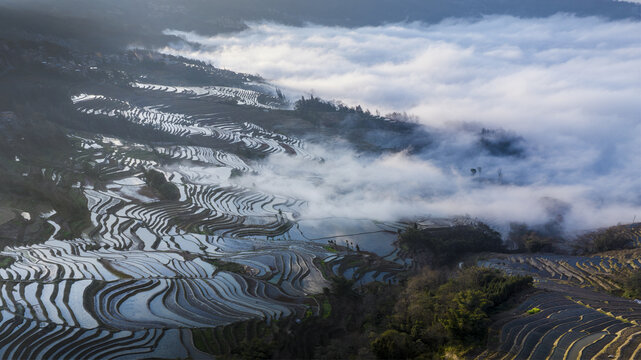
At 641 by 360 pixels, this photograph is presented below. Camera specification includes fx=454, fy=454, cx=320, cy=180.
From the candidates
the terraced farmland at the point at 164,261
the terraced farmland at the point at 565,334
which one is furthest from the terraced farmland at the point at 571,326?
the terraced farmland at the point at 164,261

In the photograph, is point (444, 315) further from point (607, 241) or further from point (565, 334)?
point (607, 241)

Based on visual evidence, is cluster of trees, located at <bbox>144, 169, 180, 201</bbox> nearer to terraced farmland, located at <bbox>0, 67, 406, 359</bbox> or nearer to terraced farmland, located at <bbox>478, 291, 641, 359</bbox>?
terraced farmland, located at <bbox>0, 67, 406, 359</bbox>

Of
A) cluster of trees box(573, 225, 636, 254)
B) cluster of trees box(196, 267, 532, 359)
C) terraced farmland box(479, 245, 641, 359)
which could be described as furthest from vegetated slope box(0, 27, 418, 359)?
cluster of trees box(573, 225, 636, 254)

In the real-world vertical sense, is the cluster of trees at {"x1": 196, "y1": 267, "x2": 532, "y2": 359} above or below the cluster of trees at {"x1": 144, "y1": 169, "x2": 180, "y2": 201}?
below

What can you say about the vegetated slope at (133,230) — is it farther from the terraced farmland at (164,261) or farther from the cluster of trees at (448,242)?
the cluster of trees at (448,242)

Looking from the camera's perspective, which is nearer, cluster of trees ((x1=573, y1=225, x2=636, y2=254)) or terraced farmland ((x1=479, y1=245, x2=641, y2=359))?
terraced farmland ((x1=479, y1=245, x2=641, y2=359))

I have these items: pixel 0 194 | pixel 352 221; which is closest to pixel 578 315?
pixel 352 221
